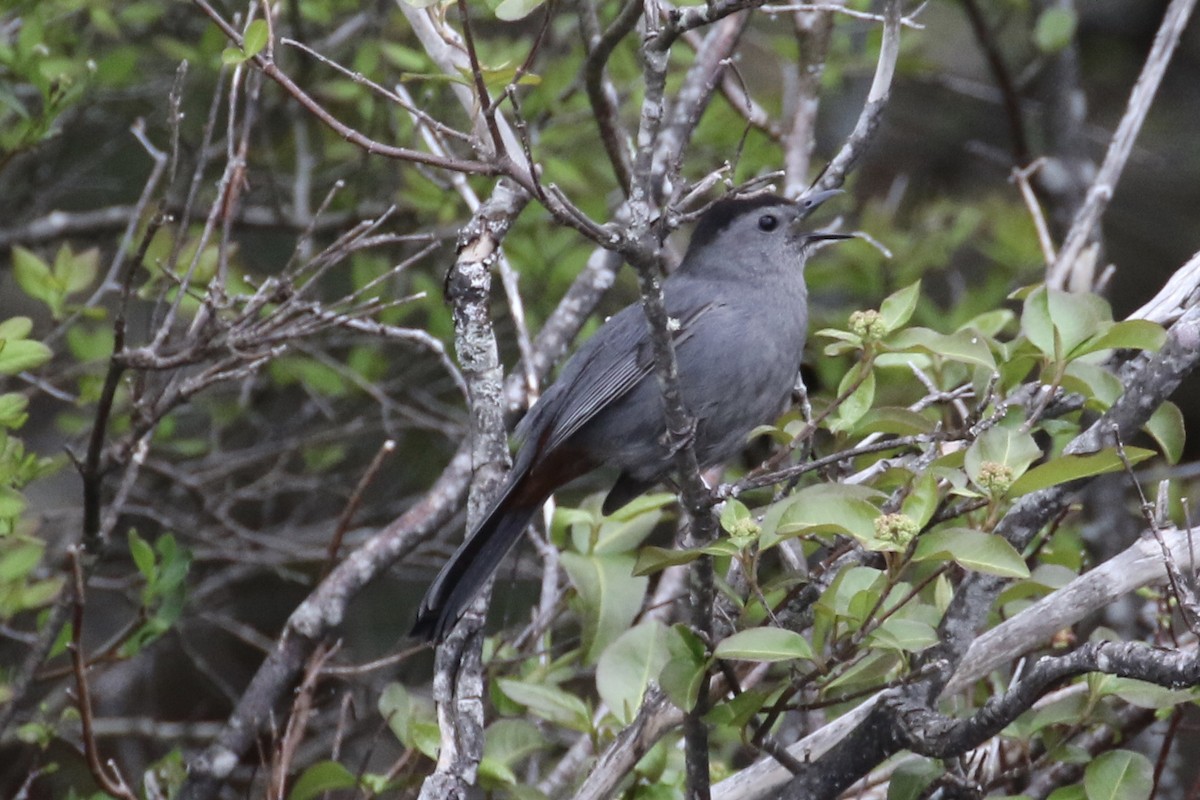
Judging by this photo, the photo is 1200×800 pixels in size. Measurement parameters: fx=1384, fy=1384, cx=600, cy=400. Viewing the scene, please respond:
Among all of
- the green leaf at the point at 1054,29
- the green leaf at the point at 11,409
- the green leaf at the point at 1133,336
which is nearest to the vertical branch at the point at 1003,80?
the green leaf at the point at 1054,29

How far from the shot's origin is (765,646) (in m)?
2.43

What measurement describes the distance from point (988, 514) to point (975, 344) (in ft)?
1.32

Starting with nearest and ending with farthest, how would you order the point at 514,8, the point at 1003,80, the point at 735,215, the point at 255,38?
the point at 514,8 → the point at 255,38 → the point at 735,215 → the point at 1003,80

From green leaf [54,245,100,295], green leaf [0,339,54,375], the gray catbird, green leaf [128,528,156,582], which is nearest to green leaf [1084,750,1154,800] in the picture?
the gray catbird

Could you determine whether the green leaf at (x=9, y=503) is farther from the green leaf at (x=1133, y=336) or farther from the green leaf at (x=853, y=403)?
the green leaf at (x=1133, y=336)

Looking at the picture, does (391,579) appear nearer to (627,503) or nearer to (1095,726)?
(627,503)

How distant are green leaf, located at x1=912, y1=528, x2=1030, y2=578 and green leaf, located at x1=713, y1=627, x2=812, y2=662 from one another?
10.6 inches

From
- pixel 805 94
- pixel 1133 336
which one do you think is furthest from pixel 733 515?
pixel 805 94

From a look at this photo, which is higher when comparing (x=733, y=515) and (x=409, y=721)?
(x=733, y=515)

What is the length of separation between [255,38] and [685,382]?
1.55 metres

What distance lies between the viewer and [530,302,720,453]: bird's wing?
3.81 m

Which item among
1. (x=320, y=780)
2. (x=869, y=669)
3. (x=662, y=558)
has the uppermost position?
(x=662, y=558)

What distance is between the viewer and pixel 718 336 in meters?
3.86

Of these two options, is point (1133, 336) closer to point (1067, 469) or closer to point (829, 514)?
point (1067, 469)
